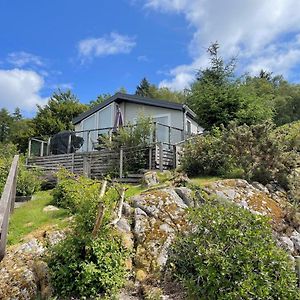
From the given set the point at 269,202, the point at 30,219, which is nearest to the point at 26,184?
the point at 30,219

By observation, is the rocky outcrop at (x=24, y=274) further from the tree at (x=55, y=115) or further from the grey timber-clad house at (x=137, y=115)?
the tree at (x=55, y=115)

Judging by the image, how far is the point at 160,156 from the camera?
503 inches

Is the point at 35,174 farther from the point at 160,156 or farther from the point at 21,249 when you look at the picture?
the point at 21,249

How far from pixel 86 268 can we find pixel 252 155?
6709 mm

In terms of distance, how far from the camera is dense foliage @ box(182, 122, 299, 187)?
9.99m

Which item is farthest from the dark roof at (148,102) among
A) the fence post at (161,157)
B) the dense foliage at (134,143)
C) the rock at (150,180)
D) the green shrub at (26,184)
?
the green shrub at (26,184)

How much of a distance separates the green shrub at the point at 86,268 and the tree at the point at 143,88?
40.0 meters

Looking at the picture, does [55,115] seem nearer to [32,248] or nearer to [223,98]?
[223,98]

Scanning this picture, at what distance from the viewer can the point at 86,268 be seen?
5.19 m

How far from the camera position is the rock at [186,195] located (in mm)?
7812

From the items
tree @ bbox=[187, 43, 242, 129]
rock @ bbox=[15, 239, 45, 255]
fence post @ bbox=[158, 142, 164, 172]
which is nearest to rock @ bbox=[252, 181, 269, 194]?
fence post @ bbox=[158, 142, 164, 172]

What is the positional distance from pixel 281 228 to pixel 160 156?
19.4 feet

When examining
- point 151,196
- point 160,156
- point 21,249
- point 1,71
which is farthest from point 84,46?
point 1,71

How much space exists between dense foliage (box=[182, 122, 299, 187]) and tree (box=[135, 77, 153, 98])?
112ft
